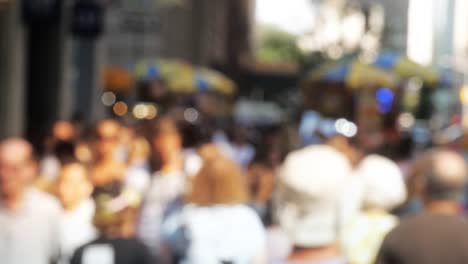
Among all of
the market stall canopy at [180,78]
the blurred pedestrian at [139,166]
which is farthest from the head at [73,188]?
the market stall canopy at [180,78]

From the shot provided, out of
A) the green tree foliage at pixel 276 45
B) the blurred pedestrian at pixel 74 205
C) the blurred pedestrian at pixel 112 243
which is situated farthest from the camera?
the green tree foliage at pixel 276 45

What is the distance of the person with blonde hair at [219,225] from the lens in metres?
6.88

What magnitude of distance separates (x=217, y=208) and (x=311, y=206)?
1.48 m

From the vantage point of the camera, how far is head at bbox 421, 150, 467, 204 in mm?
5449

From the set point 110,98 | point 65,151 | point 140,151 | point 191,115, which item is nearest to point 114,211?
point 65,151

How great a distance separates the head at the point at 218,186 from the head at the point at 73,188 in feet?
3.33

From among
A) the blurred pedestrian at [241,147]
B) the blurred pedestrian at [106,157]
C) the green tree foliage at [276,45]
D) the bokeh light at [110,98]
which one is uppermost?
the blurred pedestrian at [106,157]

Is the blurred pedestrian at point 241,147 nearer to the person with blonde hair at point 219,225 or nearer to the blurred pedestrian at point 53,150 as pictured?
the blurred pedestrian at point 53,150

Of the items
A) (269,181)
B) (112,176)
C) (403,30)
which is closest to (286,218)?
(112,176)

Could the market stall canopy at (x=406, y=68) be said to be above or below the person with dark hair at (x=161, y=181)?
below

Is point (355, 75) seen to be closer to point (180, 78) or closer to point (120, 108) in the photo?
point (180, 78)

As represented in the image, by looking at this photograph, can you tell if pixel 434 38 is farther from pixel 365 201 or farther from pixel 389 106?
pixel 365 201

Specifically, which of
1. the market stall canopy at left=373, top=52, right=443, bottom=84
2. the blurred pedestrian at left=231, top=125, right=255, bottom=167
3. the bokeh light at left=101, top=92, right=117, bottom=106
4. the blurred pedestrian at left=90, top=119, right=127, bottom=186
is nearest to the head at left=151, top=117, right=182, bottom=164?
the blurred pedestrian at left=90, top=119, right=127, bottom=186

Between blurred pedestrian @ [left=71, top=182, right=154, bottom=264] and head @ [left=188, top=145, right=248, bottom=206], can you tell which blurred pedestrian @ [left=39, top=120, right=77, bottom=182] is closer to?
head @ [left=188, top=145, right=248, bottom=206]
